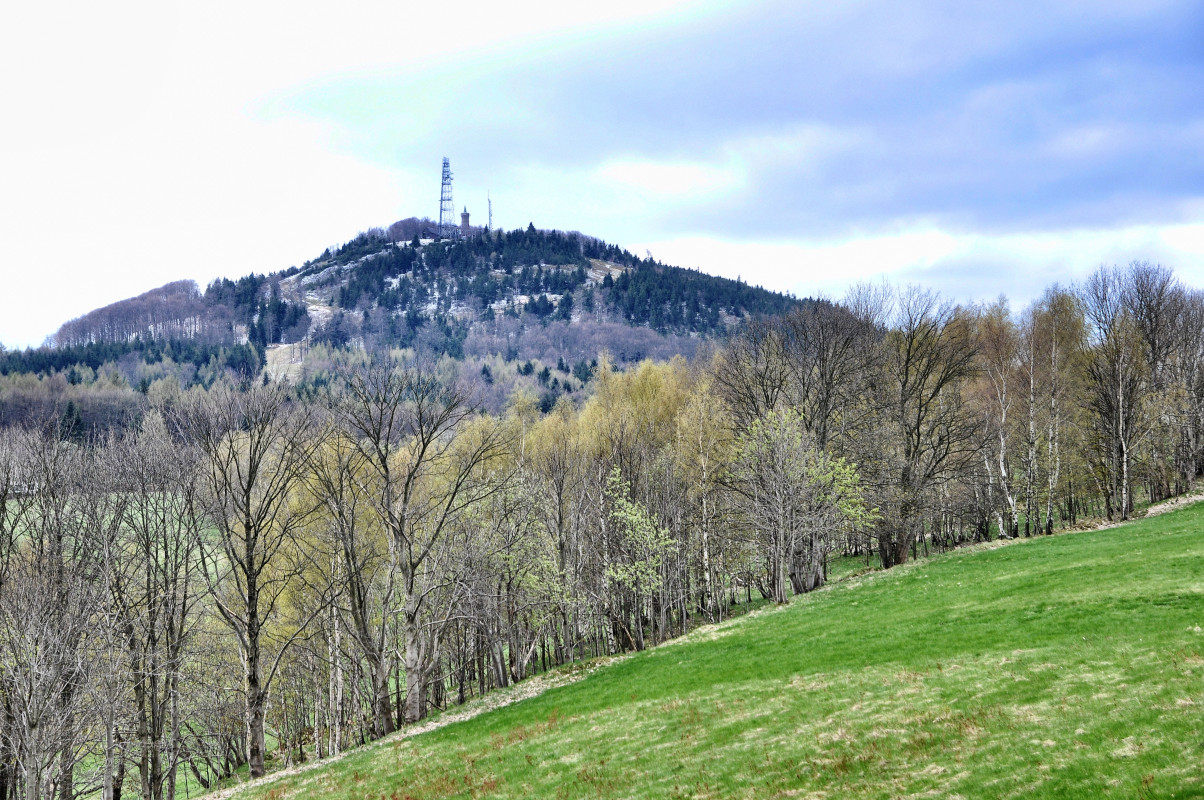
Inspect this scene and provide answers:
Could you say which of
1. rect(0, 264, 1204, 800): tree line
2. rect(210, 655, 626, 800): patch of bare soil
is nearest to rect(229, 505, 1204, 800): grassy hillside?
rect(210, 655, 626, 800): patch of bare soil

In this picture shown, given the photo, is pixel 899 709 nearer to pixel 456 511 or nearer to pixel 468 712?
pixel 468 712

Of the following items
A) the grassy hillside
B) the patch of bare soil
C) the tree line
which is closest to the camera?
the grassy hillside

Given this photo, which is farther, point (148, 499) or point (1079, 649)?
point (148, 499)

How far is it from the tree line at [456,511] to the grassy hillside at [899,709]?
7.22 meters

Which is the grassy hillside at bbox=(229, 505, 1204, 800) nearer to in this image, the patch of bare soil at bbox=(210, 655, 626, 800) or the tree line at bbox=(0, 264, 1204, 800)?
the patch of bare soil at bbox=(210, 655, 626, 800)

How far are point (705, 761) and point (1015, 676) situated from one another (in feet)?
25.1

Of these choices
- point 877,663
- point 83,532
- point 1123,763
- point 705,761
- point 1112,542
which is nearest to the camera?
point 1123,763

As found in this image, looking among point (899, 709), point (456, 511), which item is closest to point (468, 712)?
point (456, 511)

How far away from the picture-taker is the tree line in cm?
2800

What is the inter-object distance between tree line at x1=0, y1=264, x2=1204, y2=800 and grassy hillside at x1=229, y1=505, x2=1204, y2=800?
7219mm

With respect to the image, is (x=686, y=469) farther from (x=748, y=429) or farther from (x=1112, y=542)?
(x=1112, y=542)

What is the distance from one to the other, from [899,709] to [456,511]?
72.6 feet

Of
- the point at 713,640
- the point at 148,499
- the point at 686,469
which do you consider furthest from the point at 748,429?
the point at 148,499

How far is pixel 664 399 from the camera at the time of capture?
6869 cm
